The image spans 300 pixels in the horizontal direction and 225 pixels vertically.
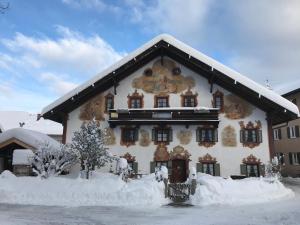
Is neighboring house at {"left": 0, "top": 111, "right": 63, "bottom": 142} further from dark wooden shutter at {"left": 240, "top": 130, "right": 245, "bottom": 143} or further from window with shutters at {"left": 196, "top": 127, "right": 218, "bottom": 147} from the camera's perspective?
dark wooden shutter at {"left": 240, "top": 130, "right": 245, "bottom": 143}

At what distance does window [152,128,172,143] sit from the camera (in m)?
22.6

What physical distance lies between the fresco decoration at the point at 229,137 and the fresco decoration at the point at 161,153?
13.5ft

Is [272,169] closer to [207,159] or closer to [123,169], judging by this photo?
[207,159]

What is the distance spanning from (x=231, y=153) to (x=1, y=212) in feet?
49.2

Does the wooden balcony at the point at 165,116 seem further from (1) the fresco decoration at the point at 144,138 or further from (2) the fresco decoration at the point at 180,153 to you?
(2) the fresco decoration at the point at 180,153

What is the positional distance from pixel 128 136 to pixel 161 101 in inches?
143

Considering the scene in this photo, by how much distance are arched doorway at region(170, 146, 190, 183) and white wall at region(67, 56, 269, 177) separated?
0.32 metres

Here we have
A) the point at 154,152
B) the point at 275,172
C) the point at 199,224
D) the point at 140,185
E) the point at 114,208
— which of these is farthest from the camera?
the point at 154,152

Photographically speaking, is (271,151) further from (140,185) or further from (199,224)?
(199,224)

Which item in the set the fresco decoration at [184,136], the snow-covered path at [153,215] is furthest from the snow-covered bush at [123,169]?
the fresco decoration at [184,136]

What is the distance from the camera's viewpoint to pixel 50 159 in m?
18.3

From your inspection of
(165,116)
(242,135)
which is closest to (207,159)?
(242,135)

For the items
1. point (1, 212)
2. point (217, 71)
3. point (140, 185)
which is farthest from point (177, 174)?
point (1, 212)

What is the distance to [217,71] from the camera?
22.1m
